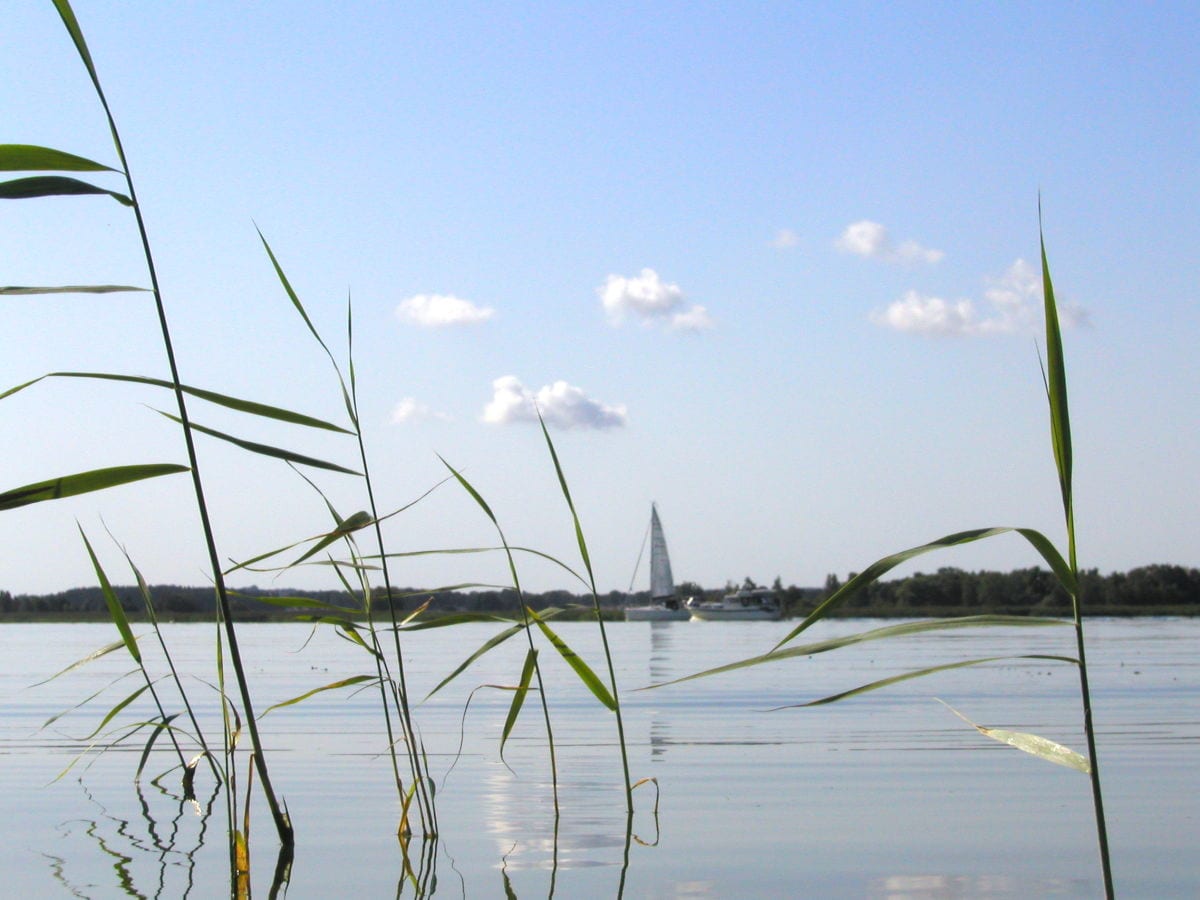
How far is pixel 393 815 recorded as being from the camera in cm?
482

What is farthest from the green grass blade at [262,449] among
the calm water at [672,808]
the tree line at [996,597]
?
the tree line at [996,597]

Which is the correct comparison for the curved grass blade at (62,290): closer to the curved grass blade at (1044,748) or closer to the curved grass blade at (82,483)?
the curved grass blade at (82,483)

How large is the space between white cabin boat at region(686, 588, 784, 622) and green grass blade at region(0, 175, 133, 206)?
7613 cm

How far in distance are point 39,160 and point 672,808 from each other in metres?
3.32

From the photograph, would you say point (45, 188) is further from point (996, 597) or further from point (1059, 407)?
point (996, 597)

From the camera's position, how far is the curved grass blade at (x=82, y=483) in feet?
8.70

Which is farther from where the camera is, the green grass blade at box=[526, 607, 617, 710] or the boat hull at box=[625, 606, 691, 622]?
the boat hull at box=[625, 606, 691, 622]

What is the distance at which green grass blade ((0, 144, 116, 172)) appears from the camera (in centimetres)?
264

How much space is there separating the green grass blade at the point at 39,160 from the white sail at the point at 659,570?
248 ft

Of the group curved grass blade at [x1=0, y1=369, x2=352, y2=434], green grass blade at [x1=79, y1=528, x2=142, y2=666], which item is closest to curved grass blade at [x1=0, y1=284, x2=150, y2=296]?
curved grass blade at [x1=0, y1=369, x2=352, y2=434]

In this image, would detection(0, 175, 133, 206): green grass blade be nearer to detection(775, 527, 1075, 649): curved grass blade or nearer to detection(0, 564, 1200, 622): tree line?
detection(775, 527, 1075, 649): curved grass blade

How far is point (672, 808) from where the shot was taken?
16.2 feet

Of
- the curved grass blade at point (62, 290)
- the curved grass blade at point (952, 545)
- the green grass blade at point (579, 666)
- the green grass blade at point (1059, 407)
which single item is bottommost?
the green grass blade at point (579, 666)

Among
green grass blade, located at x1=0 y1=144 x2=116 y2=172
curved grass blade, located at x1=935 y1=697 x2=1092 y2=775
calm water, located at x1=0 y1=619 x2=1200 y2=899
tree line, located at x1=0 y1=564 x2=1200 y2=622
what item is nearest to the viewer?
curved grass blade, located at x1=935 y1=697 x2=1092 y2=775
